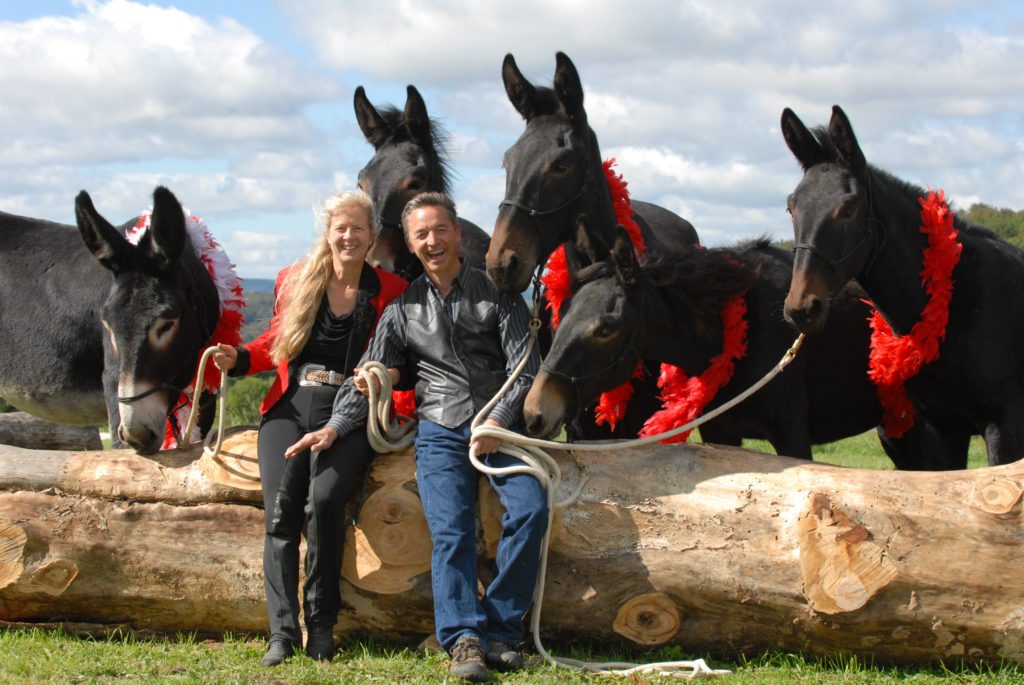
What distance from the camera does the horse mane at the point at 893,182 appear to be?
16.9ft

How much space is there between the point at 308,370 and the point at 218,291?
4.01ft

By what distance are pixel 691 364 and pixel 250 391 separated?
10058 mm

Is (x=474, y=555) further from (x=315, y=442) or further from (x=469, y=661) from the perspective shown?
(x=315, y=442)

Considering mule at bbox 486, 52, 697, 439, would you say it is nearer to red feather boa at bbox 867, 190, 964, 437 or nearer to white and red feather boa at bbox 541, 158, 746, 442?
white and red feather boa at bbox 541, 158, 746, 442

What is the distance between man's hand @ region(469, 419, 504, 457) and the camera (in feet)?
13.9

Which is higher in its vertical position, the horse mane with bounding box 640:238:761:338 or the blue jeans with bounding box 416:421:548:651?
the horse mane with bounding box 640:238:761:338

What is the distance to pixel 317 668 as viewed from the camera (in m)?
4.02

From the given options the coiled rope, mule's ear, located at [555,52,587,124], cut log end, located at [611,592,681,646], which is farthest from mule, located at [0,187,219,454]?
cut log end, located at [611,592,681,646]

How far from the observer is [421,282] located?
4.67m

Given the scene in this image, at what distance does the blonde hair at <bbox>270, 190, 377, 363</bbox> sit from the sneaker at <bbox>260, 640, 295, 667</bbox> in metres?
1.20

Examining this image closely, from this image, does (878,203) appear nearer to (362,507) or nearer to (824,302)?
(824,302)

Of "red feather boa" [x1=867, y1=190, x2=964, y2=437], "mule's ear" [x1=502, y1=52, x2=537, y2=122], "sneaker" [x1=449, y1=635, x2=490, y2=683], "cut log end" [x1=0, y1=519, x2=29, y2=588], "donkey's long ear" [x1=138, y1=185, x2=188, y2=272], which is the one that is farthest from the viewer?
"mule's ear" [x1=502, y1=52, x2=537, y2=122]

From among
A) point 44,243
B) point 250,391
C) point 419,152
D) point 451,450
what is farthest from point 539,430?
point 250,391

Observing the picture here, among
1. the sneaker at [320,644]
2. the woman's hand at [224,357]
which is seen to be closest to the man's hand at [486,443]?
the sneaker at [320,644]
